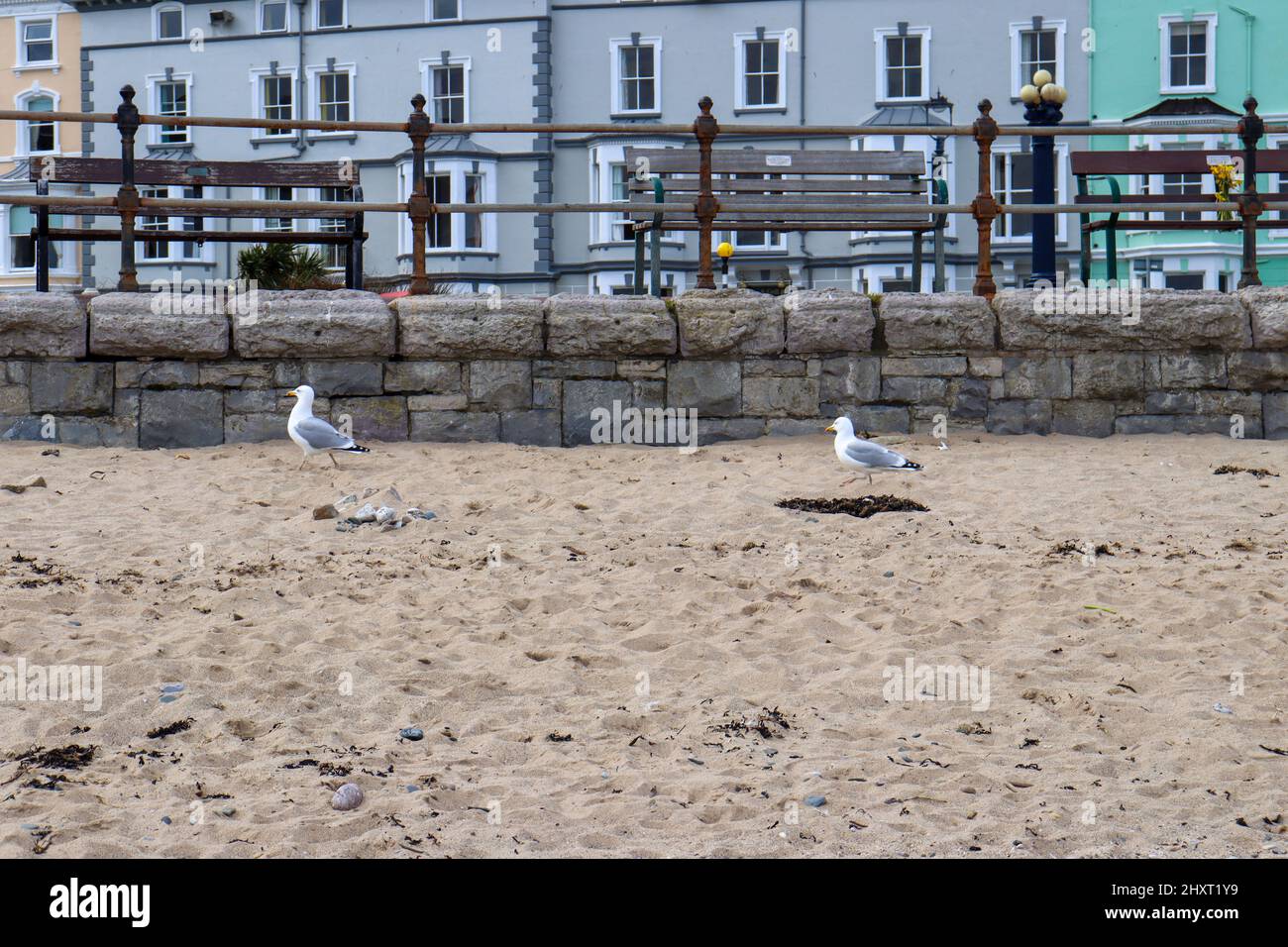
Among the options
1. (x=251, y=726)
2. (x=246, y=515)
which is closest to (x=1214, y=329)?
(x=246, y=515)

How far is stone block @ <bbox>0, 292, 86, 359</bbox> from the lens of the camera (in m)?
8.02

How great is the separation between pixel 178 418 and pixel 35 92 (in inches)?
1159

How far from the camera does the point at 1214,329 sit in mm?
8438

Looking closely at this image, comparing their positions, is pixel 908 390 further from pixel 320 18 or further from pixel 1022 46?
pixel 320 18

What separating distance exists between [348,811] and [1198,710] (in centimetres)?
281

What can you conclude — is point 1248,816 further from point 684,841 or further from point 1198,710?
point 684,841

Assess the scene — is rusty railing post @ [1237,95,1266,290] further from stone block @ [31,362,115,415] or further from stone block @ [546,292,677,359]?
stone block @ [31,362,115,415]

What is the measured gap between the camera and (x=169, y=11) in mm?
32500

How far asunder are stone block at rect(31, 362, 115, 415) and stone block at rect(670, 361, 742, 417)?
3302 mm

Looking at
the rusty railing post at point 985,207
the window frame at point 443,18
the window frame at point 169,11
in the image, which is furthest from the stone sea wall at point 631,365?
the window frame at point 169,11

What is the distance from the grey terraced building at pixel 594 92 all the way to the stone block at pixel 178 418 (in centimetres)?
2106

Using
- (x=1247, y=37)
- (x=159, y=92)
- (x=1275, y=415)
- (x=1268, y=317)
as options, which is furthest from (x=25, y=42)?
(x=1275, y=415)

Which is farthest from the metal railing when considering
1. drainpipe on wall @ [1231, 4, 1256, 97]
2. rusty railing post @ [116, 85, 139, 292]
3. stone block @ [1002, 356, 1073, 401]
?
drainpipe on wall @ [1231, 4, 1256, 97]

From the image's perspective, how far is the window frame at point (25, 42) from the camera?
3350 cm
